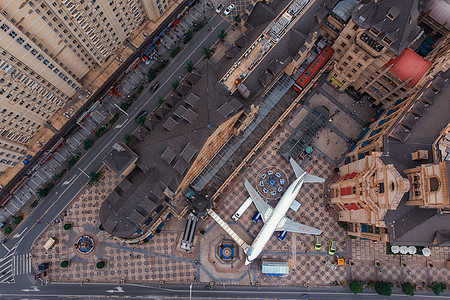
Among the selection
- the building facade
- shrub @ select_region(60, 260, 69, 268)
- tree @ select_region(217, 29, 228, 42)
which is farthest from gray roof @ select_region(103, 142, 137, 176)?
the building facade

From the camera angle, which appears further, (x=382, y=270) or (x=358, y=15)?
(x=382, y=270)

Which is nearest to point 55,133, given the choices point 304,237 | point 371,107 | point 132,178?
point 132,178

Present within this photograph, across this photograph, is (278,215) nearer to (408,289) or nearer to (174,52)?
(408,289)

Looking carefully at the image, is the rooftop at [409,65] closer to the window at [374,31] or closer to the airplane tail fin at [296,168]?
the window at [374,31]

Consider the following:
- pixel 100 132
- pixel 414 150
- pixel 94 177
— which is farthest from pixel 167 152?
pixel 414 150

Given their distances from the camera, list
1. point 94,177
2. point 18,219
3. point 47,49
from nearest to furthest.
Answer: point 47,49, point 94,177, point 18,219

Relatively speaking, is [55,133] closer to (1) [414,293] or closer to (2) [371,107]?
(2) [371,107]

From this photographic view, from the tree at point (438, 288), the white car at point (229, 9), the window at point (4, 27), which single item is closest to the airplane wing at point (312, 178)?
the tree at point (438, 288)
